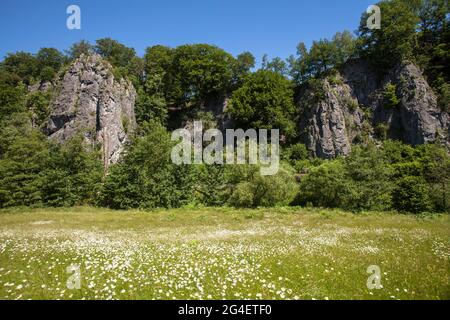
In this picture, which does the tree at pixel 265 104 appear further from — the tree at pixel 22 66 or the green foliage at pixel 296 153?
the tree at pixel 22 66

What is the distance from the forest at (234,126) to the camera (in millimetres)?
38188

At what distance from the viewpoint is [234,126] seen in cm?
7119

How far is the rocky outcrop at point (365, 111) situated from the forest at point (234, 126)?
130cm

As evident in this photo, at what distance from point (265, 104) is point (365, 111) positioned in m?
26.5

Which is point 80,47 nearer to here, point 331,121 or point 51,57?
point 51,57

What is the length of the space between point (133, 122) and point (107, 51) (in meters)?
41.6

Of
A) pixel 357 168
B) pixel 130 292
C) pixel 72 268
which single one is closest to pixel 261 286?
pixel 130 292

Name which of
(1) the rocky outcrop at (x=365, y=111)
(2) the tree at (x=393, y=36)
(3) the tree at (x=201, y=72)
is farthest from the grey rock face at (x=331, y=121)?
(3) the tree at (x=201, y=72)

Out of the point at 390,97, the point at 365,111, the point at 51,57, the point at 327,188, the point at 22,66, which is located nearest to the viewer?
the point at 327,188

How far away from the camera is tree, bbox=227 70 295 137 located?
6606cm

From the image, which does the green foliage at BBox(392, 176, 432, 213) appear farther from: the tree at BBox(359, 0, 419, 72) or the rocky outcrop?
the tree at BBox(359, 0, 419, 72)

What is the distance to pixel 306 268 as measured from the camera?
11102 millimetres

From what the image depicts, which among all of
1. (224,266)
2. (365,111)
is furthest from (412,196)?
(224,266)

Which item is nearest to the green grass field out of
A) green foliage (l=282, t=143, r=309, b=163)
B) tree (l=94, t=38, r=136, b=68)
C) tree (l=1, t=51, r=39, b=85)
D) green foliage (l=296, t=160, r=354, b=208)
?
green foliage (l=296, t=160, r=354, b=208)
